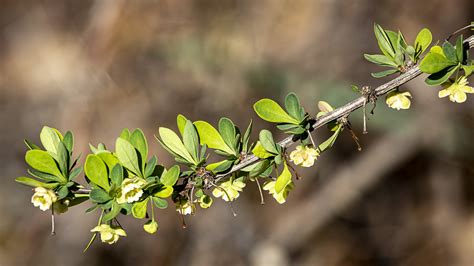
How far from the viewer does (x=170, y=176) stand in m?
0.60

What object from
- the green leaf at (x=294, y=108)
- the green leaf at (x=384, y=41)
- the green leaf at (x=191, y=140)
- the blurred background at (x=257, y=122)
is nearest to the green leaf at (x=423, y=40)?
the green leaf at (x=384, y=41)

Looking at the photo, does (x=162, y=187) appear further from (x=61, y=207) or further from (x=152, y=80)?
(x=152, y=80)

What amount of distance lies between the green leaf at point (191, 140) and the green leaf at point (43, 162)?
13 cm

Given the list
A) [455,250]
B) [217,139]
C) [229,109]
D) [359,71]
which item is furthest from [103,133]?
[217,139]

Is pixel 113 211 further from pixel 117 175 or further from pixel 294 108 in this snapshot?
pixel 294 108

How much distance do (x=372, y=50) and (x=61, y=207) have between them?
1.91 metres

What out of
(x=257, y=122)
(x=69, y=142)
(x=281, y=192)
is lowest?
(x=281, y=192)

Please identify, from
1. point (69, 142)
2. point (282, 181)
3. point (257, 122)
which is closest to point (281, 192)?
point (282, 181)

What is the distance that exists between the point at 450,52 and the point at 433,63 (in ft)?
0.07

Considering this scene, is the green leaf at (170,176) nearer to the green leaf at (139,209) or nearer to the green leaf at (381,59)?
the green leaf at (139,209)

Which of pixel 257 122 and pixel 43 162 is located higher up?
pixel 257 122

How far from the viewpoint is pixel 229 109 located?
2.35 m

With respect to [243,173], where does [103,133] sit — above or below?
above

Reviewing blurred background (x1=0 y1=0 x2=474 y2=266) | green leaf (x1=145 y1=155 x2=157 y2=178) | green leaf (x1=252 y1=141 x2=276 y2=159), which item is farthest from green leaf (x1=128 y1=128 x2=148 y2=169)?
blurred background (x1=0 y1=0 x2=474 y2=266)
